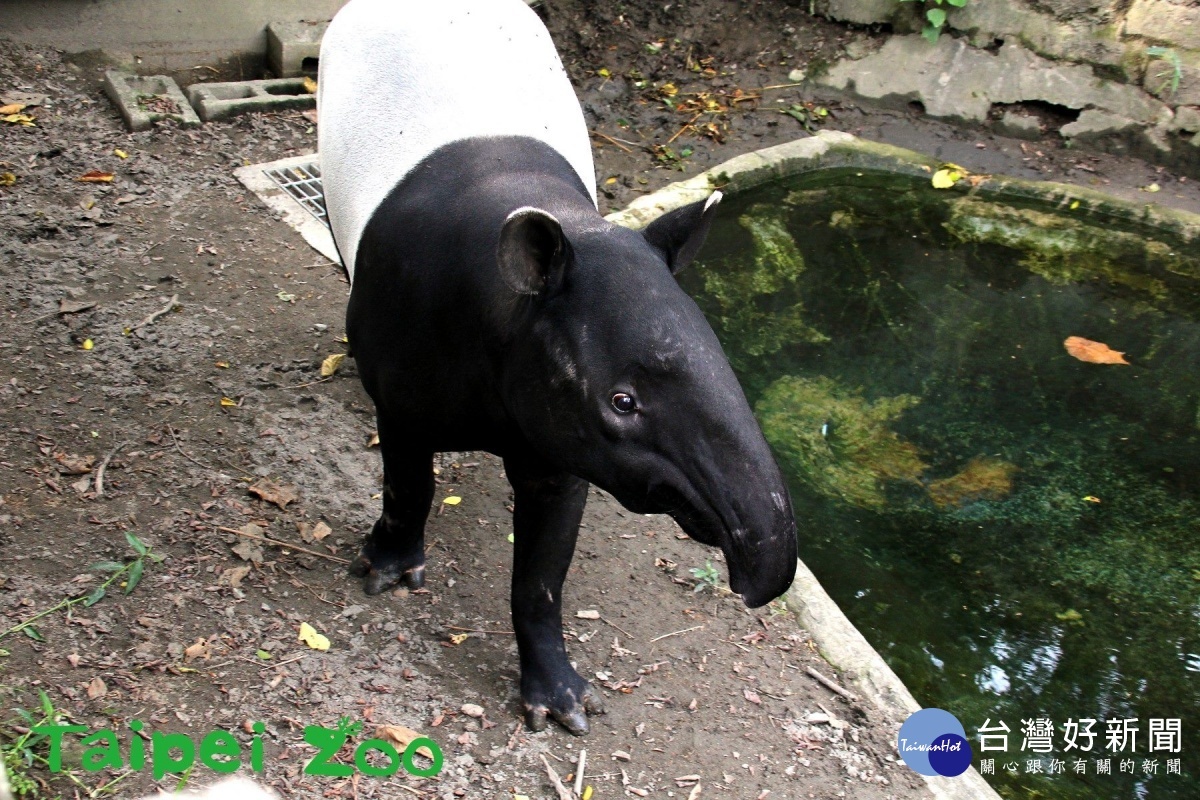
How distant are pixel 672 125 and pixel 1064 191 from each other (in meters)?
2.71

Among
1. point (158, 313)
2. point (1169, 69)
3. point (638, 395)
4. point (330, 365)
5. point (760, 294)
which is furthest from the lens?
point (1169, 69)

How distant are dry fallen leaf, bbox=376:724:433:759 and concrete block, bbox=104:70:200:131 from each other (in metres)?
4.52

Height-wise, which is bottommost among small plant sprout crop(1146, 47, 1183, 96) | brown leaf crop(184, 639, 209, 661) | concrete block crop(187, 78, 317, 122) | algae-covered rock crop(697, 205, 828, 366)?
algae-covered rock crop(697, 205, 828, 366)

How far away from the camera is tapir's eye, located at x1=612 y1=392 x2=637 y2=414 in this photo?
2.52 metres

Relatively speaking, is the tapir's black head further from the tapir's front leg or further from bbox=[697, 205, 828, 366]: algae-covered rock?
bbox=[697, 205, 828, 366]: algae-covered rock

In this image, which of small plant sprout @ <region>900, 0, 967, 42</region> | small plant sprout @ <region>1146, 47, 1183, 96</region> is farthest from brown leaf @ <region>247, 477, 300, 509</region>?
small plant sprout @ <region>1146, 47, 1183, 96</region>

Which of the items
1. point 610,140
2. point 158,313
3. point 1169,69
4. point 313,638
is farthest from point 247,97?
point 1169,69

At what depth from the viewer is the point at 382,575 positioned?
3807 mm

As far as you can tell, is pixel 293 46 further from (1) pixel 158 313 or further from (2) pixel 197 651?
(2) pixel 197 651

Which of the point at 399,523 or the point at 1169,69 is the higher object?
the point at 1169,69

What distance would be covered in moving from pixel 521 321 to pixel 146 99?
4835mm

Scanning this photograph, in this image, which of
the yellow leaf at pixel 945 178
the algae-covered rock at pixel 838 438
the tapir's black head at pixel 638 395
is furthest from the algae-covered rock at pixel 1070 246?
the tapir's black head at pixel 638 395

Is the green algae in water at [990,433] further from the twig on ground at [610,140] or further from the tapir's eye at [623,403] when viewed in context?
the tapir's eye at [623,403]

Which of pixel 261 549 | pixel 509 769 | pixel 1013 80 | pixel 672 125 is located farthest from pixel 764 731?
pixel 1013 80
